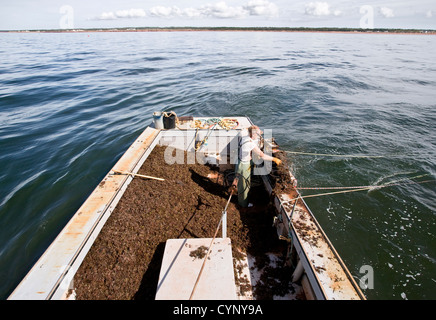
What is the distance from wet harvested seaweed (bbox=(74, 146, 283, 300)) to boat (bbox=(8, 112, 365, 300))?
2 centimetres

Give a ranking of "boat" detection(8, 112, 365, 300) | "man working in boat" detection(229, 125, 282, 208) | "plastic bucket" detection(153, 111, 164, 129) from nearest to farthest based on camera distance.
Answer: "boat" detection(8, 112, 365, 300) < "man working in boat" detection(229, 125, 282, 208) < "plastic bucket" detection(153, 111, 164, 129)

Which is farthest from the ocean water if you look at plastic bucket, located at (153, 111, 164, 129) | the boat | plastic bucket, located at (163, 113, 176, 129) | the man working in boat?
plastic bucket, located at (163, 113, 176, 129)

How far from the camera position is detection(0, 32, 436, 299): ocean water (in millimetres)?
5473

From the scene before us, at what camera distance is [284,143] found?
1099cm

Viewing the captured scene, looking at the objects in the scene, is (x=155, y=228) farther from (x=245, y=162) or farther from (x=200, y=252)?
(x=245, y=162)

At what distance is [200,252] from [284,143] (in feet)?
28.9

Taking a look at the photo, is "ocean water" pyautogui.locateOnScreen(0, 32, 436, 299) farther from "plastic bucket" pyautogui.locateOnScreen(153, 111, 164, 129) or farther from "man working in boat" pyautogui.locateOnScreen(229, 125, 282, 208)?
"man working in boat" pyautogui.locateOnScreen(229, 125, 282, 208)

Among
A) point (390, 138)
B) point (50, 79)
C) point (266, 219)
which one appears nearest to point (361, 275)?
point (266, 219)

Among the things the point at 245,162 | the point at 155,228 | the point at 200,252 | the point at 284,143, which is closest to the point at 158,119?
the point at 245,162

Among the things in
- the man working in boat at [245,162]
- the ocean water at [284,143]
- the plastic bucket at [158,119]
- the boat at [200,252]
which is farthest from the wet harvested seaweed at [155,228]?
the ocean water at [284,143]
